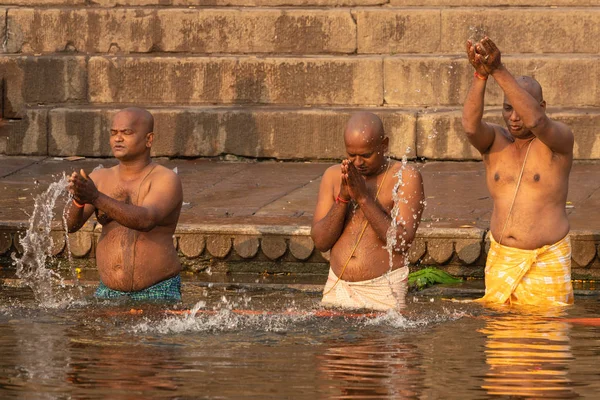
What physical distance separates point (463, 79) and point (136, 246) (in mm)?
5156

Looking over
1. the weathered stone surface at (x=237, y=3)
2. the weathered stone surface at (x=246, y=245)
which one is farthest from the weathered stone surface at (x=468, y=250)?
the weathered stone surface at (x=237, y=3)

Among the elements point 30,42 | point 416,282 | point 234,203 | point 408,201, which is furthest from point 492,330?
point 30,42

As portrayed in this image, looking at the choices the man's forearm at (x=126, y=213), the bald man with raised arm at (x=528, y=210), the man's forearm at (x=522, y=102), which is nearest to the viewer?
the man's forearm at (x=126, y=213)

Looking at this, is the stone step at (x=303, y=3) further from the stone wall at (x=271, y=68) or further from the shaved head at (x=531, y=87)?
the shaved head at (x=531, y=87)

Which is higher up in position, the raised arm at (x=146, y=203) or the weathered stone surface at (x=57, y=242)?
the raised arm at (x=146, y=203)

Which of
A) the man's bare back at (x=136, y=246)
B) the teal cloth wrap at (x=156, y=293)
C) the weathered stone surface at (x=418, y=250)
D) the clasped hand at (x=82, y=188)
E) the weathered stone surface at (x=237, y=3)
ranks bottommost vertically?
the teal cloth wrap at (x=156, y=293)

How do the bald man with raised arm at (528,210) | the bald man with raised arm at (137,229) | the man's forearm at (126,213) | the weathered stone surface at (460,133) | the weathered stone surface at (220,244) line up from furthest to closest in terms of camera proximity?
the weathered stone surface at (460,133) < the weathered stone surface at (220,244) < the bald man with raised arm at (528,210) < the bald man with raised arm at (137,229) < the man's forearm at (126,213)

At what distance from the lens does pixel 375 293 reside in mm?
7625

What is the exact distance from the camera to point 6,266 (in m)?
10.0

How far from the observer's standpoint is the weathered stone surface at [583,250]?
363 inches

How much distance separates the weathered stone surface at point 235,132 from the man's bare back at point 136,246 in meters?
4.36

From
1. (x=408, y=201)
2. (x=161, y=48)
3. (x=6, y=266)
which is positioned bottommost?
(x=6, y=266)

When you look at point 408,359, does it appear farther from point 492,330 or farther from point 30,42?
point 30,42

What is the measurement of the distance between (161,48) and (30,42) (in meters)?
1.28
